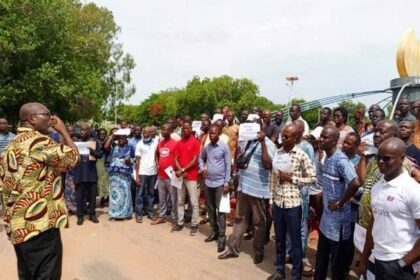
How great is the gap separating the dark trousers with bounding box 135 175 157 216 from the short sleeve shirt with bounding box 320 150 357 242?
442 centimetres

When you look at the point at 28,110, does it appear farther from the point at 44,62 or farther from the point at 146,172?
the point at 44,62

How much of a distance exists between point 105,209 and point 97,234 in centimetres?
204

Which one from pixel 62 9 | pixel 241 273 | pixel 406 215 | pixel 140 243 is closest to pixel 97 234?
pixel 140 243

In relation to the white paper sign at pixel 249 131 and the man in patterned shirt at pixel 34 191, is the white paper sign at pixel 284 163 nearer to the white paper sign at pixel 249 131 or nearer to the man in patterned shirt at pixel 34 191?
the white paper sign at pixel 249 131

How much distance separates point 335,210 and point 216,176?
2.44 metres

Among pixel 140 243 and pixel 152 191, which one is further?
pixel 152 191

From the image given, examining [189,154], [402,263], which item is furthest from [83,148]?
[402,263]

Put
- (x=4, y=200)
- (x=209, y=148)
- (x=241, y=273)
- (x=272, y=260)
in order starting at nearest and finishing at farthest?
(x=4, y=200) < (x=241, y=273) < (x=272, y=260) < (x=209, y=148)

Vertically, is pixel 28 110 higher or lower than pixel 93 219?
higher

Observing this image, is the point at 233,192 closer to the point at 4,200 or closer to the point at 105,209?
the point at 105,209

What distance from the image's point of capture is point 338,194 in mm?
4211

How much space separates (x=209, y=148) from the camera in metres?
6.53

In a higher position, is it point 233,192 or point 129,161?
point 129,161

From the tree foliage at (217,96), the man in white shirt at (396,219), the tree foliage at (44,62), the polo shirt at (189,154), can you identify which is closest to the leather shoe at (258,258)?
the polo shirt at (189,154)
